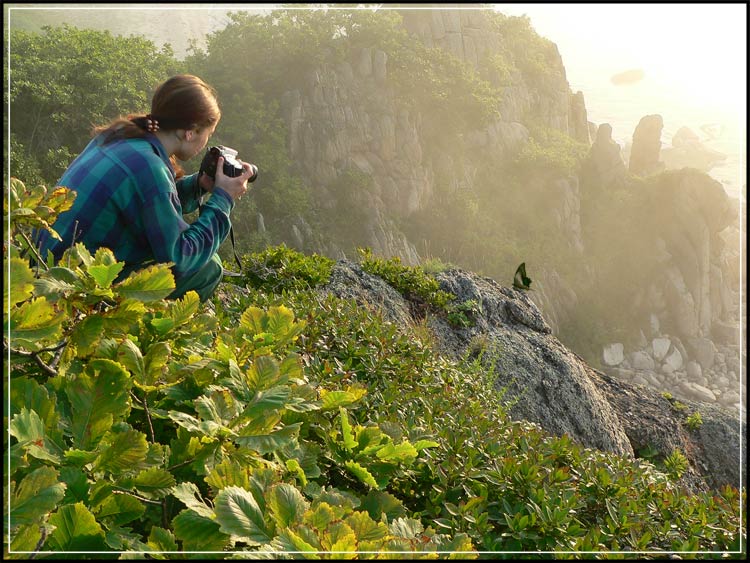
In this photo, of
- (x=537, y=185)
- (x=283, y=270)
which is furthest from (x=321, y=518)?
(x=537, y=185)

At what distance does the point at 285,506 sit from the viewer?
1.07 meters

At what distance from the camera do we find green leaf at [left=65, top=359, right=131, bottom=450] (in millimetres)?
1142

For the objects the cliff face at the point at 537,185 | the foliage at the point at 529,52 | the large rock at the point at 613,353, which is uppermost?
the foliage at the point at 529,52

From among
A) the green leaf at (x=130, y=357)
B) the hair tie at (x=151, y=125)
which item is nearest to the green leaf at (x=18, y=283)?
the green leaf at (x=130, y=357)

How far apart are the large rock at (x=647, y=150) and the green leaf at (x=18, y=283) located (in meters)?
51.0

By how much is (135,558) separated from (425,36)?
1443 inches

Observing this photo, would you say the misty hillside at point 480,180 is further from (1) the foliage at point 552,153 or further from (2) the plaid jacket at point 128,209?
(2) the plaid jacket at point 128,209

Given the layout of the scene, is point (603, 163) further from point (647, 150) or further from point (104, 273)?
point (104, 273)

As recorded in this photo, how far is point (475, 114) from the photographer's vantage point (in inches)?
1409

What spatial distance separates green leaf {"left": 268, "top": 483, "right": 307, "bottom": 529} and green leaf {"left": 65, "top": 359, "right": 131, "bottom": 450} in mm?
385

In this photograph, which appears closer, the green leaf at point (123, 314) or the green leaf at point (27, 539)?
Result: the green leaf at point (27, 539)

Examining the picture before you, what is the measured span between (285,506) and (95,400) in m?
0.46

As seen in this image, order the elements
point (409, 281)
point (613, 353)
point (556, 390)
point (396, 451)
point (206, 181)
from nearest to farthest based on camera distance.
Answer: point (396, 451) < point (206, 181) < point (556, 390) < point (409, 281) < point (613, 353)

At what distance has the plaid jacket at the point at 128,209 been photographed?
266 centimetres
